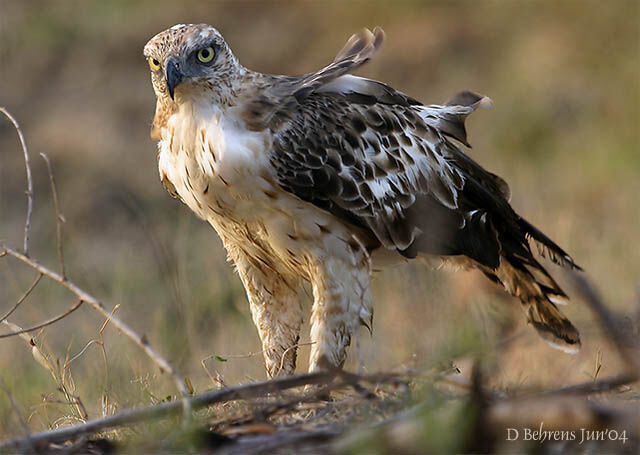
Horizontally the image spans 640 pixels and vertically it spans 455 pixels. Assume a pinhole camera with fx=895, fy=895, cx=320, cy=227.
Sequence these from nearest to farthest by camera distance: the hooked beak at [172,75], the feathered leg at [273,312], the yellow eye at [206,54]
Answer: the hooked beak at [172,75], the yellow eye at [206,54], the feathered leg at [273,312]

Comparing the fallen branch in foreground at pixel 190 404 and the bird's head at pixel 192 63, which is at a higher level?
the bird's head at pixel 192 63

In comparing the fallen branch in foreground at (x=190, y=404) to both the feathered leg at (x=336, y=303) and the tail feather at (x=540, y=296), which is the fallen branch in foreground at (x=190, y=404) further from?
the tail feather at (x=540, y=296)

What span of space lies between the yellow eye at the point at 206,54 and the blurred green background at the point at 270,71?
2.80 m

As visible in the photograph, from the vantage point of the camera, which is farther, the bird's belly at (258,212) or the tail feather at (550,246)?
the tail feather at (550,246)

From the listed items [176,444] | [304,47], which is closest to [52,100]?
[304,47]

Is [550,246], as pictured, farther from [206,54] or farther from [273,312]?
[206,54]

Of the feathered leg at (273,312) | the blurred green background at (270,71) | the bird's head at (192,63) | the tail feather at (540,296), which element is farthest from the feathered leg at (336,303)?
the blurred green background at (270,71)

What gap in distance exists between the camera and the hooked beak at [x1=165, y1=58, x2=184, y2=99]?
13.0 feet

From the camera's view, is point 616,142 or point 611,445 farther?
point 616,142

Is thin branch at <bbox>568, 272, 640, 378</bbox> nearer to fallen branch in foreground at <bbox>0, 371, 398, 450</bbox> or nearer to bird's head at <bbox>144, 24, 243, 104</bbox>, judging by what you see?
fallen branch in foreground at <bbox>0, 371, 398, 450</bbox>

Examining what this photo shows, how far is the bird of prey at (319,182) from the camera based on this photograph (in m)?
4.06

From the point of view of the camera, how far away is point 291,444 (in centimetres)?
283

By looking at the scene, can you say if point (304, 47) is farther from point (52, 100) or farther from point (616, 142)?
point (616, 142)

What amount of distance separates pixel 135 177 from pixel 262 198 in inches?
312
